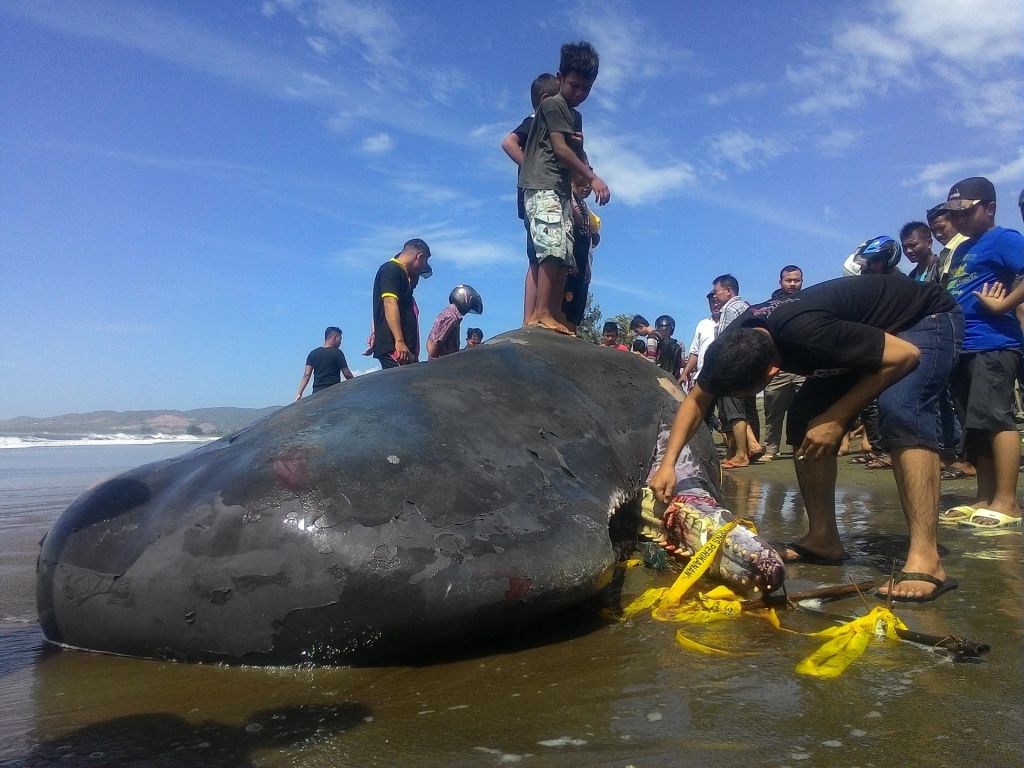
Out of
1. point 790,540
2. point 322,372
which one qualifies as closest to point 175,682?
point 790,540

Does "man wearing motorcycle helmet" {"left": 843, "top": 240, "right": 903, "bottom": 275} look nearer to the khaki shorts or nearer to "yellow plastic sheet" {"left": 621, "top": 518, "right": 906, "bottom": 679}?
the khaki shorts

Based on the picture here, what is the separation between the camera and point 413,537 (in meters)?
2.20

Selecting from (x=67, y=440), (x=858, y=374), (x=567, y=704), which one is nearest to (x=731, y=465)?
(x=858, y=374)

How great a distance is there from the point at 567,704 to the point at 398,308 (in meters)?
4.60

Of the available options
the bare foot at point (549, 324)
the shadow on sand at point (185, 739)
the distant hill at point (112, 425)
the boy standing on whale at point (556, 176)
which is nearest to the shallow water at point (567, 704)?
the shadow on sand at point (185, 739)

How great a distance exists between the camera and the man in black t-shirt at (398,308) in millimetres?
6027

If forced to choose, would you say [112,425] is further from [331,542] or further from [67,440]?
[331,542]

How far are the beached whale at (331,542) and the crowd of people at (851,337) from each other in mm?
954

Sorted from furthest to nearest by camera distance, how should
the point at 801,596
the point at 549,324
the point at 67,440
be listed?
the point at 67,440
the point at 549,324
the point at 801,596

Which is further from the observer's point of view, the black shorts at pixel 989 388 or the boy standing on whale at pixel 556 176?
the boy standing on whale at pixel 556 176

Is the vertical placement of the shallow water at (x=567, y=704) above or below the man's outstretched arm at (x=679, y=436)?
below

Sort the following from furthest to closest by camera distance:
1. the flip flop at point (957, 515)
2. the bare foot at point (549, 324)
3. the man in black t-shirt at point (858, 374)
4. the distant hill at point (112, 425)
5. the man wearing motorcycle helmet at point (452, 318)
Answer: the distant hill at point (112, 425) < the man wearing motorcycle helmet at point (452, 318) < the bare foot at point (549, 324) < the flip flop at point (957, 515) < the man in black t-shirt at point (858, 374)

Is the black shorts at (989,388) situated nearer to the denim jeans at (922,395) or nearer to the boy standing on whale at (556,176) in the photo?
the denim jeans at (922,395)

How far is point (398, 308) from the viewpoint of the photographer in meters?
6.10
